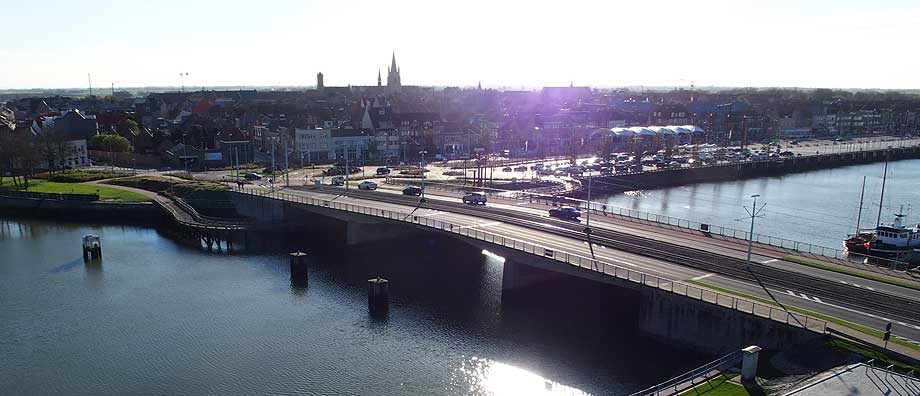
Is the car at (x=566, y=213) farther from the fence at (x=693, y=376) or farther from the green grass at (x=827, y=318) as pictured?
the fence at (x=693, y=376)

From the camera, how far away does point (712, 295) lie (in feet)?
117

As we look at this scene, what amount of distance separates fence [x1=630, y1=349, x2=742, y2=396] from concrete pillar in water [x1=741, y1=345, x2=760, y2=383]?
1413 millimetres

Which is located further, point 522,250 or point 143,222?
point 143,222

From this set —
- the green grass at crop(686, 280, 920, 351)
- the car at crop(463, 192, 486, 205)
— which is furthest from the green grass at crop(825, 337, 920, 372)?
the car at crop(463, 192, 486, 205)

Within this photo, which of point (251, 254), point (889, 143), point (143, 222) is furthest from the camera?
point (889, 143)

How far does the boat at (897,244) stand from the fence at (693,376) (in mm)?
34727

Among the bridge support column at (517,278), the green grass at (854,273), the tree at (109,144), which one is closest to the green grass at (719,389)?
the green grass at (854,273)

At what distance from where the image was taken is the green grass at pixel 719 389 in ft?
91.8

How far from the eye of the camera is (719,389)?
28.4 metres

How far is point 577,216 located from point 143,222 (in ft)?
181

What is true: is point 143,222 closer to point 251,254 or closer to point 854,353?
point 251,254

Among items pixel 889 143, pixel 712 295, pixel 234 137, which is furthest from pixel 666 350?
pixel 889 143

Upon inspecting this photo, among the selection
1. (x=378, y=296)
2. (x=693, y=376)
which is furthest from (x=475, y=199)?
(x=693, y=376)

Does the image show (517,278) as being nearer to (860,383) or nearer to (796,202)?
(860,383)
